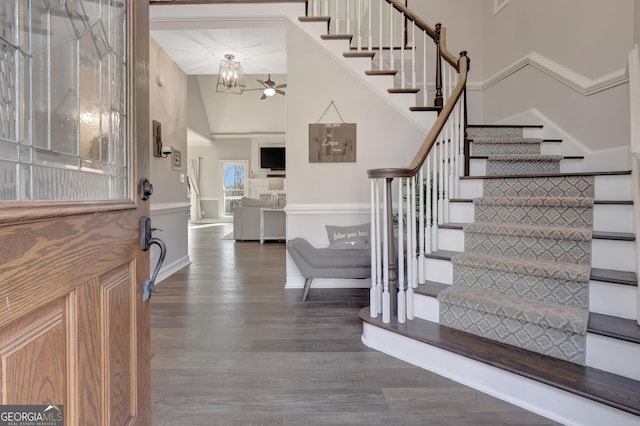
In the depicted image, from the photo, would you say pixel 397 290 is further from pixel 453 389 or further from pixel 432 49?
pixel 432 49

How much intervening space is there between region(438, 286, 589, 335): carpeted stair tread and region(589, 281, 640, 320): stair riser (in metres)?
0.09

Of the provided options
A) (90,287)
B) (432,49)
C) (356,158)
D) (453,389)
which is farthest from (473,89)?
(90,287)

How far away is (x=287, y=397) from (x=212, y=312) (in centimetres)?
133

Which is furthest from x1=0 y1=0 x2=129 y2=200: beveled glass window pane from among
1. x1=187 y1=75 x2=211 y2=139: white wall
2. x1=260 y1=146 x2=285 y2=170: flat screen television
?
x1=260 y1=146 x2=285 y2=170: flat screen television

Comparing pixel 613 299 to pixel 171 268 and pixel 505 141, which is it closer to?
pixel 505 141

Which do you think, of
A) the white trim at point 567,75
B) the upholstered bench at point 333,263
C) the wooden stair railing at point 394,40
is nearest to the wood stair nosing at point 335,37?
the wooden stair railing at point 394,40

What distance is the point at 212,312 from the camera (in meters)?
2.68

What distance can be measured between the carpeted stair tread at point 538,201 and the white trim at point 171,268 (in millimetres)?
3311

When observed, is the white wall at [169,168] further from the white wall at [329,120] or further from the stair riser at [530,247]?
the stair riser at [530,247]

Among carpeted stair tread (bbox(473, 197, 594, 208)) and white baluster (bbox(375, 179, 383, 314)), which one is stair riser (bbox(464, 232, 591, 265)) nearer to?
carpeted stair tread (bbox(473, 197, 594, 208))

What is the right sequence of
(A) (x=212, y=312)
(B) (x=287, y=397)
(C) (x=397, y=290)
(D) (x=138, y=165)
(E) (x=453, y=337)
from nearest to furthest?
(D) (x=138, y=165) < (B) (x=287, y=397) < (E) (x=453, y=337) < (C) (x=397, y=290) < (A) (x=212, y=312)

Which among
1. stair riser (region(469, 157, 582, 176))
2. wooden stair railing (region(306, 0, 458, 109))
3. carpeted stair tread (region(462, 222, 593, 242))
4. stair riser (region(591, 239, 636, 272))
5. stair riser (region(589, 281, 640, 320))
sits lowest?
stair riser (region(589, 281, 640, 320))

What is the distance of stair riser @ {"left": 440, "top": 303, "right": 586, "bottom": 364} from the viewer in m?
1.54

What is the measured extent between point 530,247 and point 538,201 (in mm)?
368
